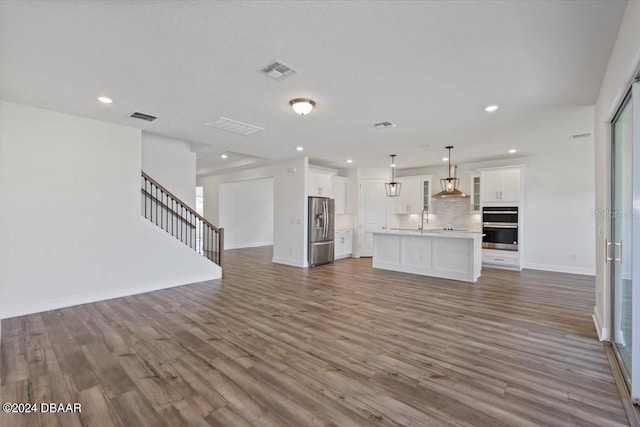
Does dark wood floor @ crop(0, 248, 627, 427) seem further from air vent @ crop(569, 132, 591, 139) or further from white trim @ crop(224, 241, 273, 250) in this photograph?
white trim @ crop(224, 241, 273, 250)

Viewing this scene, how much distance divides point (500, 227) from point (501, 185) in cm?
103

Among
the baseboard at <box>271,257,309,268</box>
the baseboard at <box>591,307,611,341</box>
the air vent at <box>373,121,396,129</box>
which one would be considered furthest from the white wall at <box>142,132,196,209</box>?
the baseboard at <box>591,307,611,341</box>

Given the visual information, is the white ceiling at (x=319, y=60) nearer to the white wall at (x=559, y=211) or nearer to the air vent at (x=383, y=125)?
the air vent at (x=383, y=125)

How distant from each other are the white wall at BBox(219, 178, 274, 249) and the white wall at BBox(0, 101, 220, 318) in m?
5.41

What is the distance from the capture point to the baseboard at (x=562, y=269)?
6332 mm

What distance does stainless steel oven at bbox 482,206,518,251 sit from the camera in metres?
6.91

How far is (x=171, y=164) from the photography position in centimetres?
572

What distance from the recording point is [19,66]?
2783 mm

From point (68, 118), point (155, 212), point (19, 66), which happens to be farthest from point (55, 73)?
point (155, 212)

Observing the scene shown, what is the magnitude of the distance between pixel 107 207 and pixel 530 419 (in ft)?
18.2

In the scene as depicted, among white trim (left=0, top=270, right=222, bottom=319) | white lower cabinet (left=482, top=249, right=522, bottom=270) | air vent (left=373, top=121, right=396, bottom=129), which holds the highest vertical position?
air vent (left=373, top=121, right=396, bottom=129)

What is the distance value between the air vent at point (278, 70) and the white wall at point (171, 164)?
3601mm

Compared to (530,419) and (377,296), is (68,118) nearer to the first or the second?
(377,296)

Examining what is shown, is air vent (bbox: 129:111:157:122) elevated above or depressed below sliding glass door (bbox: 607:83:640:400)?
above
